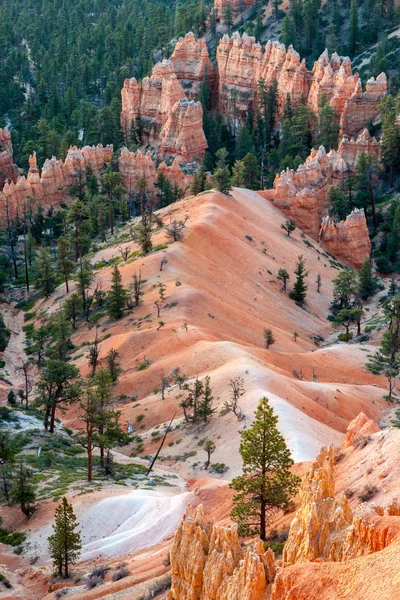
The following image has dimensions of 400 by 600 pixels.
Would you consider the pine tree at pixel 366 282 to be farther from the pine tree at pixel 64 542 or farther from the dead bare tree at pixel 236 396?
the pine tree at pixel 64 542

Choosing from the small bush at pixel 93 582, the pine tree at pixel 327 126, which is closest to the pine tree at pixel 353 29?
the pine tree at pixel 327 126

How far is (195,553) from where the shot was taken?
26.1m

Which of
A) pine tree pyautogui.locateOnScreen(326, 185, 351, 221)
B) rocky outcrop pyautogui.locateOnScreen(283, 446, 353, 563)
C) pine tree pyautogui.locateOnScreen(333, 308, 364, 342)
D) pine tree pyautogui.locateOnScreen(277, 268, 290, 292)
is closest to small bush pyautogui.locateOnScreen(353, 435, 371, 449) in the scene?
rocky outcrop pyautogui.locateOnScreen(283, 446, 353, 563)

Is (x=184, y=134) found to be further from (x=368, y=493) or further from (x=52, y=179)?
(x=368, y=493)

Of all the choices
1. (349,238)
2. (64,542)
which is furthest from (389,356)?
(64,542)

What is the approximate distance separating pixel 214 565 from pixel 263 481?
17.9 ft

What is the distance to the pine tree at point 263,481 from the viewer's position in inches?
1192

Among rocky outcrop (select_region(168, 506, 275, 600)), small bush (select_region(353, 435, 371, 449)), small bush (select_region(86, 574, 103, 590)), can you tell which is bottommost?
small bush (select_region(86, 574, 103, 590))

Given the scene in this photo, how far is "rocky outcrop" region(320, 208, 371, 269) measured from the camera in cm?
9175

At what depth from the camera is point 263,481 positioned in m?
30.3

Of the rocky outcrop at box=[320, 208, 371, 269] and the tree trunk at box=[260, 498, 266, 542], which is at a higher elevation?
the tree trunk at box=[260, 498, 266, 542]

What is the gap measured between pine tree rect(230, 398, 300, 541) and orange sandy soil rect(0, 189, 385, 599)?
11.6 feet

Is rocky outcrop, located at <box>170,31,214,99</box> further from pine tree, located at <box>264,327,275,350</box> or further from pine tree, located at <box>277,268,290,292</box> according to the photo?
pine tree, located at <box>264,327,275,350</box>

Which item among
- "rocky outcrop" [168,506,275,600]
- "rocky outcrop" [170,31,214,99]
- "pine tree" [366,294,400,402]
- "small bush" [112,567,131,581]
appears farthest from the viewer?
"rocky outcrop" [170,31,214,99]
